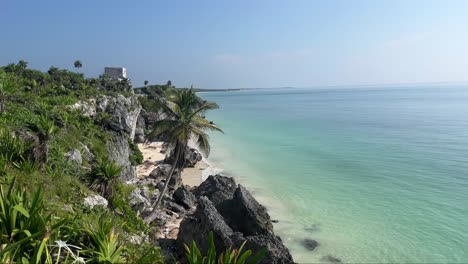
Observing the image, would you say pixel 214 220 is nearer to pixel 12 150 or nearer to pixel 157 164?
pixel 12 150

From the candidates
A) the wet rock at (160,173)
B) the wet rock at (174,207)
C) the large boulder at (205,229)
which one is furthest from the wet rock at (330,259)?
the wet rock at (160,173)

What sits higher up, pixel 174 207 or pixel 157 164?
pixel 157 164

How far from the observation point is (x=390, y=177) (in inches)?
1255

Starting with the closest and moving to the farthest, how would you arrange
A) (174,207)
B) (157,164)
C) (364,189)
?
(174,207)
(364,189)
(157,164)

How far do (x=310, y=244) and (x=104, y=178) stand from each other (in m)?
11.8

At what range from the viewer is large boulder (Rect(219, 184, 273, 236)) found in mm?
17141

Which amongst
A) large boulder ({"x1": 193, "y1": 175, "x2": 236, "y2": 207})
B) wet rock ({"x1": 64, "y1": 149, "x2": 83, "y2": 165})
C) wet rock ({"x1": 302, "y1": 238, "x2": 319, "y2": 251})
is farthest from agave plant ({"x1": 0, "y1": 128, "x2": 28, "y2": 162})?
wet rock ({"x1": 302, "y1": 238, "x2": 319, "y2": 251})

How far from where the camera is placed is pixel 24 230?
689cm

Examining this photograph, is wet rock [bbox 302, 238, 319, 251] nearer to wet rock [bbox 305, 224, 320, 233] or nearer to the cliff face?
wet rock [bbox 305, 224, 320, 233]

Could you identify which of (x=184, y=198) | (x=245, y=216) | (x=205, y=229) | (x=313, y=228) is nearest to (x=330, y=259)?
(x=313, y=228)

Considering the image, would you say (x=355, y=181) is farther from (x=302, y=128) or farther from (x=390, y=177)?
(x=302, y=128)

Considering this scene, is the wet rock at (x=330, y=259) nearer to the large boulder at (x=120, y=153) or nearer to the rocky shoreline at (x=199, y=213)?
the rocky shoreline at (x=199, y=213)

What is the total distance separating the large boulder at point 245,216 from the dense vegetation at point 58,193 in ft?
15.4

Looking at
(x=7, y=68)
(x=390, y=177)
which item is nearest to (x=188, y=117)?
(x=390, y=177)
